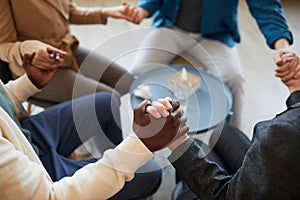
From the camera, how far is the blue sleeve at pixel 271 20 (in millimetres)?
1296

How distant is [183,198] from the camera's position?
0.97 m

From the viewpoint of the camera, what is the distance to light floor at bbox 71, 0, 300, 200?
4.31 feet

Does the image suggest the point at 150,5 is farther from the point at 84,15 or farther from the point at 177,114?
the point at 177,114

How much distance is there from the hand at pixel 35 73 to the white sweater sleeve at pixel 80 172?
30 cm

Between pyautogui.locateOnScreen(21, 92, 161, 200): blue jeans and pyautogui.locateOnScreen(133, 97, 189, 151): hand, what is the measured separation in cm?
19

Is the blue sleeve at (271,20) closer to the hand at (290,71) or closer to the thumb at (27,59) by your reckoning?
the hand at (290,71)

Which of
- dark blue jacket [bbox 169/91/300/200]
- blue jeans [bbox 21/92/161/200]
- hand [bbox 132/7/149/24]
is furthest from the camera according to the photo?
hand [bbox 132/7/149/24]

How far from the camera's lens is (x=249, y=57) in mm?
2090

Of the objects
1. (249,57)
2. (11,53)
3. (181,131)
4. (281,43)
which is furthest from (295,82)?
(249,57)

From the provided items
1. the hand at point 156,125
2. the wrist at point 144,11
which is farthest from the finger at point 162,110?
the wrist at point 144,11

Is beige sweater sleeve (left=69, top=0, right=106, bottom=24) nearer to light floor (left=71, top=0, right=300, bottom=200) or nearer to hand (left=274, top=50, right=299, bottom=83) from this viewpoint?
light floor (left=71, top=0, right=300, bottom=200)

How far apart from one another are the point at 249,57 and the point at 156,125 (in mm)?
1515

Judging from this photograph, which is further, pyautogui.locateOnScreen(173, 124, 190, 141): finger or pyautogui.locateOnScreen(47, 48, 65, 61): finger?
pyautogui.locateOnScreen(47, 48, 65, 61): finger

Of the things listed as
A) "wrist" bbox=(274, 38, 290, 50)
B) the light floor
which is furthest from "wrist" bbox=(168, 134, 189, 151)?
→ "wrist" bbox=(274, 38, 290, 50)
